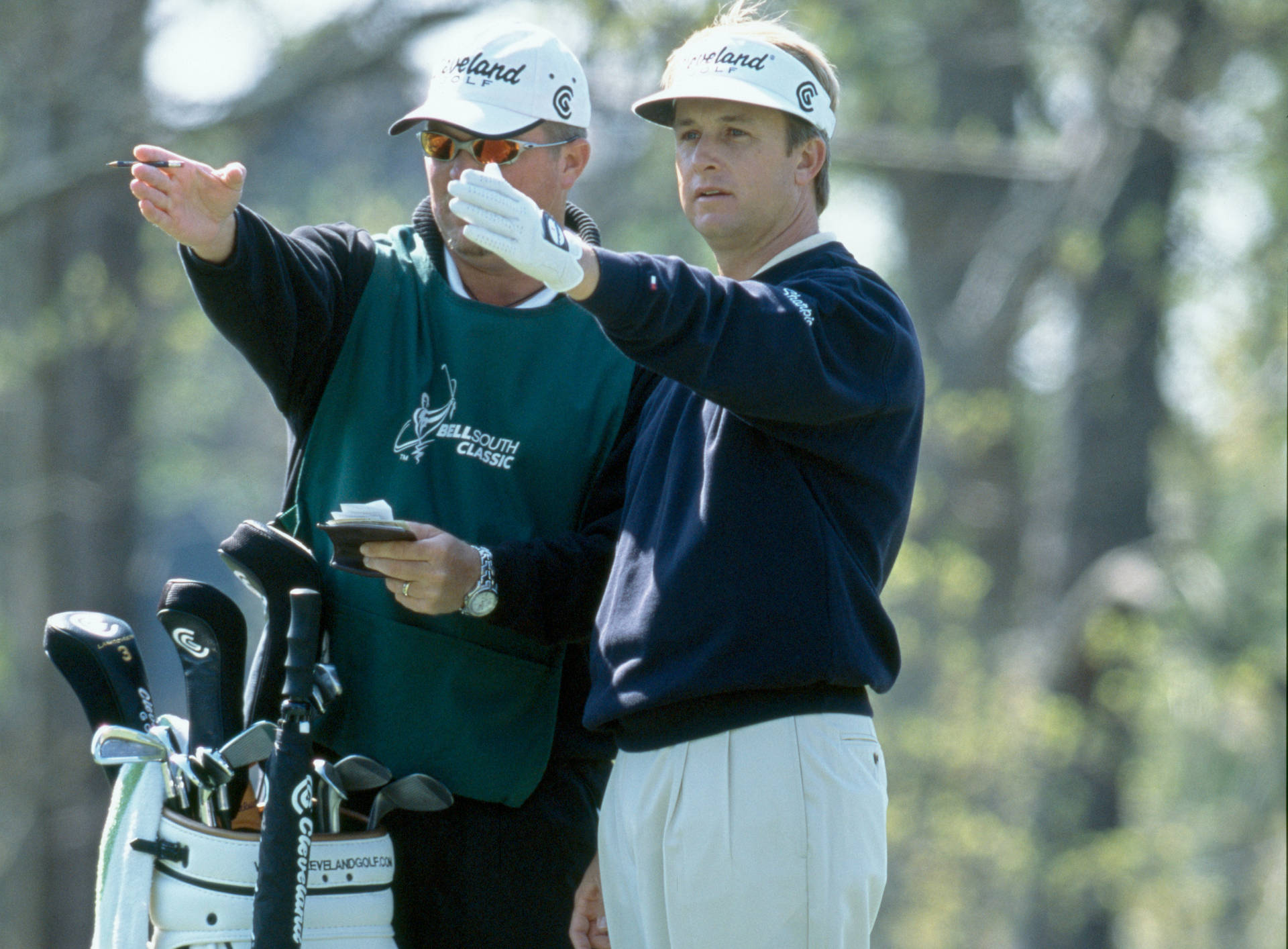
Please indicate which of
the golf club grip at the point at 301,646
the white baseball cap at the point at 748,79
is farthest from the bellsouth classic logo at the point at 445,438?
the white baseball cap at the point at 748,79

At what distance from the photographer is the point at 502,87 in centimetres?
366

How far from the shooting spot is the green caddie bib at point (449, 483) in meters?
3.59

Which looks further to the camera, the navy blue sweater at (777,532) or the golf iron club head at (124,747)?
the golf iron club head at (124,747)

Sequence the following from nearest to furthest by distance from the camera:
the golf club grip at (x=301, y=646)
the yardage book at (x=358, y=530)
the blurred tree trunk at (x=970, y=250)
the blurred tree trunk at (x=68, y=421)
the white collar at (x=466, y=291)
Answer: the yardage book at (x=358, y=530) < the golf club grip at (x=301, y=646) < the white collar at (x=466, y=291) < the blurred tree trunk at (x=68, y=421) < the blurred tree trunk at (x=970, y=250)

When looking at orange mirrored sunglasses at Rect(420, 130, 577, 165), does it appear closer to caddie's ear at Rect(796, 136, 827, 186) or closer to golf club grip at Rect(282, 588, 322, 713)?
caddie's ear at Rect(796, 136, 827, 186)

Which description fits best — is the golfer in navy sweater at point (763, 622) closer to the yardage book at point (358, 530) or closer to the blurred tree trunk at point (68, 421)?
the yardage book at point (358, 530)

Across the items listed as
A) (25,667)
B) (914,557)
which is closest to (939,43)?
(914,557)

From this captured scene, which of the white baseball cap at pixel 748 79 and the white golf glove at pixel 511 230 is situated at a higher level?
the white baseball cap at pixel 748 79

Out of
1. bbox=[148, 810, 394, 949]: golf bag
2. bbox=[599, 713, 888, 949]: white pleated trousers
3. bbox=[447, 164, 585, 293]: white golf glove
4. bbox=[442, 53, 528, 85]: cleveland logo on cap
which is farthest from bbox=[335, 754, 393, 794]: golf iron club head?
bbox=[442, 53, 528, 85]: cleveland logo on cap

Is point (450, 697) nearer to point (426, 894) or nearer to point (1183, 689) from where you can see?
point (426, 894)

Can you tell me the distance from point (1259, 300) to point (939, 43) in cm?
348

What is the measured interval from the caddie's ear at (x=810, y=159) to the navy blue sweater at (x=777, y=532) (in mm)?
262

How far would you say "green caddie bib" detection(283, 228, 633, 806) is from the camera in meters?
3.59

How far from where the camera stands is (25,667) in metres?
12.0
